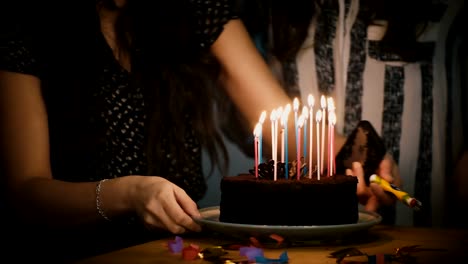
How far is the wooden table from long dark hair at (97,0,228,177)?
2.69 ft

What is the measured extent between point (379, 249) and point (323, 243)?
117mm

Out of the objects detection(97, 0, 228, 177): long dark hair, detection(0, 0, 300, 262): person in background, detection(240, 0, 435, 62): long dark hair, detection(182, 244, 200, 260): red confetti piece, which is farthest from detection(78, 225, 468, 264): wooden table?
detection(240, 0, 435, 62): long dark hair

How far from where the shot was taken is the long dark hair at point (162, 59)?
218cm

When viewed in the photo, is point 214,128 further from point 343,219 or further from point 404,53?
point 343,219

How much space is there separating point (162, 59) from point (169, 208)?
100cm

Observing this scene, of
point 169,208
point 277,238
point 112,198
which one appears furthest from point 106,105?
point 277,238

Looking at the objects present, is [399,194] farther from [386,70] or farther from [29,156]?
[29,156]

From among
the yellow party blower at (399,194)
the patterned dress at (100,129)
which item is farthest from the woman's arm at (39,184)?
the yellow party blower at (399,194)

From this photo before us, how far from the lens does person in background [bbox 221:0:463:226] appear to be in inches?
88.5

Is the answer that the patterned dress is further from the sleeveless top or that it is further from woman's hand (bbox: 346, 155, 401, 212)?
woman's hand (bbox: 346, 155, 401, 212)

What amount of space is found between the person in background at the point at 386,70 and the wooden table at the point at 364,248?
78cm

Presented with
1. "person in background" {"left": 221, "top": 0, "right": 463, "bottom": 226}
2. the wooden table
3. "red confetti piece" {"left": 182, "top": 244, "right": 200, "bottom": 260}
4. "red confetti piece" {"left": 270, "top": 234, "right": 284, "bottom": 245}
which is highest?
"person in background" {"left": 221, "top": 0, "right": 463, "bottom": 226}

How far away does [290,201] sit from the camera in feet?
4.37

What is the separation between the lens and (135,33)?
219 cm
